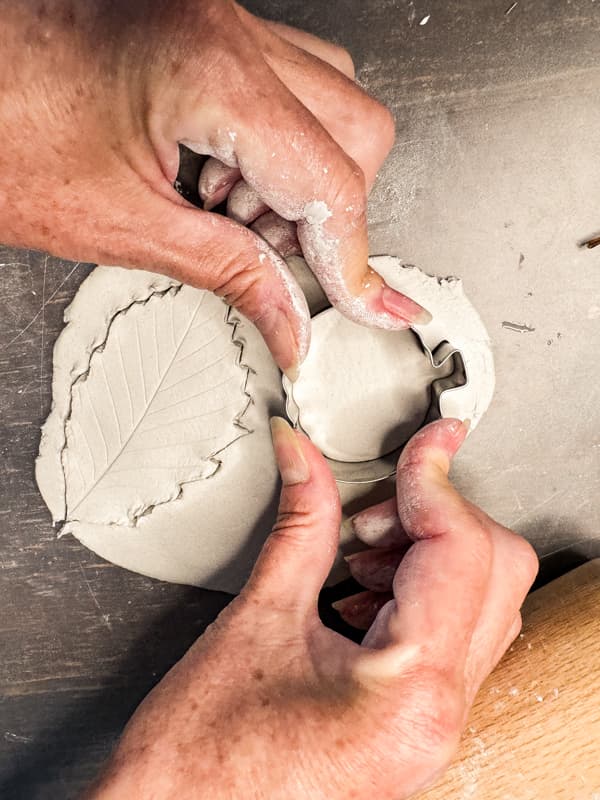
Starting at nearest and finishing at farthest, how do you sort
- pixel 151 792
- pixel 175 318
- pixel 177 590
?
1. pixel 151 792
2. pixel 175 318
3. pixel 177 590

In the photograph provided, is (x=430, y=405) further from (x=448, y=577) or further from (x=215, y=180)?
(x=215, y=180)

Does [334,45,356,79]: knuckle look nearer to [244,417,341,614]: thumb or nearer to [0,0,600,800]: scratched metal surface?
[0,0,600,800]: scratched metal surface

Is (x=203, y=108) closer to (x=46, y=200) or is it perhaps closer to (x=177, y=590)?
(x=46, y=200)

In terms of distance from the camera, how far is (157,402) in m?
0.94

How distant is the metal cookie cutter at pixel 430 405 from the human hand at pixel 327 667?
56 millimetres

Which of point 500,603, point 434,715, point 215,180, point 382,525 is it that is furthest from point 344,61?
point 434,715

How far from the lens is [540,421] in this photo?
99cm

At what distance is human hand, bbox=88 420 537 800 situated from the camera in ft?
2.48

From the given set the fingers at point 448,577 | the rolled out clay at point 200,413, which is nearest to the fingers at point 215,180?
the rolled out clay at point 200,413

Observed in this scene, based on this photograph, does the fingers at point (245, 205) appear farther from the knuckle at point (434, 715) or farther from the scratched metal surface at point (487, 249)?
the knuckle at point (434, 715)

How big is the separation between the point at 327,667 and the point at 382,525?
0.72 ft

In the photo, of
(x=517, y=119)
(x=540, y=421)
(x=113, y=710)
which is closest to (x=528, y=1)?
(x=517, y=119)

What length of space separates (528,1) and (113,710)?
1.36 metres

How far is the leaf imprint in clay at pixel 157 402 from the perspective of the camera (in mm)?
933
